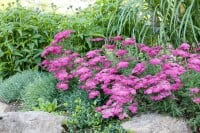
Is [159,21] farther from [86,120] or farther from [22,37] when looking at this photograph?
[86,120]

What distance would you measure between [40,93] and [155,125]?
1200mm

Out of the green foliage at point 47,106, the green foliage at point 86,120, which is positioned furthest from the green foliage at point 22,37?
the green foliage at point 86,120

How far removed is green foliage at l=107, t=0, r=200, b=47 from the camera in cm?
399

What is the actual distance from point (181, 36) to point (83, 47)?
1.01 m

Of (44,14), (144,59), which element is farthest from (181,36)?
(44,14)

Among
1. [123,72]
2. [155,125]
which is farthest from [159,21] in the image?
[155,125]

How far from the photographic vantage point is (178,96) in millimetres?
3094


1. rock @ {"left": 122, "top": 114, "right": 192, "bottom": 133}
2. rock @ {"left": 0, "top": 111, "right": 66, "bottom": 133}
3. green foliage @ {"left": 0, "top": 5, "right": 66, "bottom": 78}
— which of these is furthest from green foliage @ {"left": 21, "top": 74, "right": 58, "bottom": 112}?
rock @ {"left": 122, "top": 114, "right": 192, "bottom": 133}

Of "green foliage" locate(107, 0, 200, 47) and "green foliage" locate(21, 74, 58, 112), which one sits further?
"green foliage" locate(107, 0, 200, 47)

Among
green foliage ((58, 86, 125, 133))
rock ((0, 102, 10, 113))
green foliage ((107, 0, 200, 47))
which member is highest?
green foliage ((107, 0, 200, 47))

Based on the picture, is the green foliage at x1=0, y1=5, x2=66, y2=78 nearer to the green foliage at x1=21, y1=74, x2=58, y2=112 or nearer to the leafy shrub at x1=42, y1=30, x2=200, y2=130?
the green foliage at x1=21, y1=74, x2=58, y2=112

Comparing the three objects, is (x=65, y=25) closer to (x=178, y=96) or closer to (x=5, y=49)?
(x=5, y=49)

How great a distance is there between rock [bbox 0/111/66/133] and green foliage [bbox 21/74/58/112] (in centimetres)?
40

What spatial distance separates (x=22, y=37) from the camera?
4539mm
